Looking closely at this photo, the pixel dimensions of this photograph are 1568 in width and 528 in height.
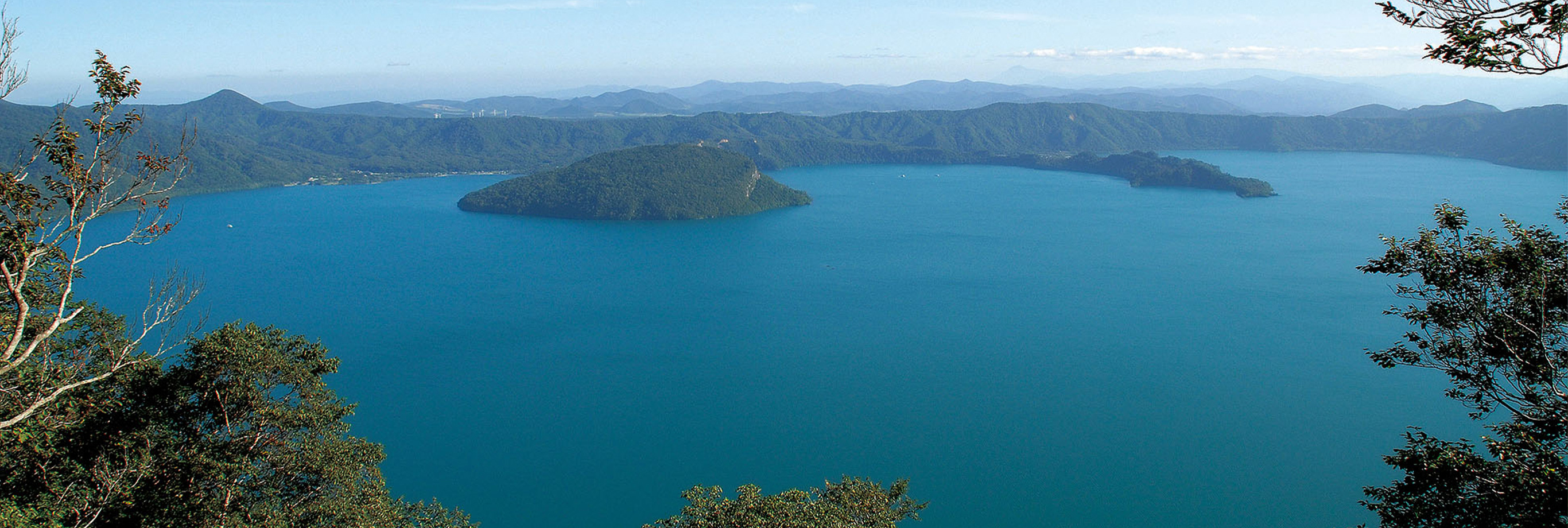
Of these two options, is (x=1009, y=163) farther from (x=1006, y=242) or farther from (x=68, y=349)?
(x=68, y=349)

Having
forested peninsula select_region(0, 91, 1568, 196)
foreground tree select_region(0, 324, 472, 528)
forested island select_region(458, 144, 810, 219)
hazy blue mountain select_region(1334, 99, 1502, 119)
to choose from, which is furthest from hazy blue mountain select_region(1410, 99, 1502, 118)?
foreground tree select_region(0, 324, 472, 528)

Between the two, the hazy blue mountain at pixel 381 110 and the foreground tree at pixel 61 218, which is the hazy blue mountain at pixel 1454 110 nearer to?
the foreground tree at pixel 61 218

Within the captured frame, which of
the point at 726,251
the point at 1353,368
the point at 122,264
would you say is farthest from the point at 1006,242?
the point at 122,264

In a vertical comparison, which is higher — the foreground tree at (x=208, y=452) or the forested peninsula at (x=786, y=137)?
the forested peninsula at (x=786, y=137)

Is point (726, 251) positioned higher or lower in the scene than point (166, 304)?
lower

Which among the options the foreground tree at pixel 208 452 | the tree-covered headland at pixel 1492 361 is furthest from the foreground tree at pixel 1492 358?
the foreground tree at pixel 208 452
